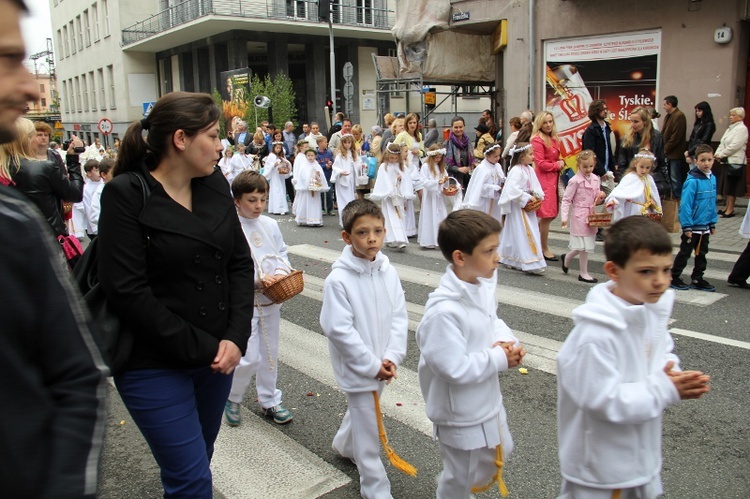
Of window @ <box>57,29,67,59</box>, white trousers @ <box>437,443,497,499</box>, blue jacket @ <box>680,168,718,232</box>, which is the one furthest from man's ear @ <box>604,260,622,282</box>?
window @ <box>57,29,67,59</box>

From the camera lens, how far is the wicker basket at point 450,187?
10.9m

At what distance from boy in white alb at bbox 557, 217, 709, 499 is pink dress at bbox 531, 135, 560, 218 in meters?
7.30

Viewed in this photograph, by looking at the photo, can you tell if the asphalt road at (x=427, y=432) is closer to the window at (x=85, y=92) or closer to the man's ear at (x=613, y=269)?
the man's ear at (x=613, y=269)

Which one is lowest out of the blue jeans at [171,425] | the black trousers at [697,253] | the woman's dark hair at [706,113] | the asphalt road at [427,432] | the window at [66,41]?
the asphalt road at [427,432]

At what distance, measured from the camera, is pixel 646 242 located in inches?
97.2

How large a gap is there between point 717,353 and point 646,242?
369cm

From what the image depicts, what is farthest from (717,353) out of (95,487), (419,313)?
(95,487)

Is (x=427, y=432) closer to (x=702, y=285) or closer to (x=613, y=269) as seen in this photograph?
(x=613, y=269)

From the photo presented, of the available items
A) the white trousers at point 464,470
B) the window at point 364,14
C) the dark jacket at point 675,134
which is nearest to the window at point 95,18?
the window at point 364,14

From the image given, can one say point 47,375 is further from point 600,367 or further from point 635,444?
point 635,444

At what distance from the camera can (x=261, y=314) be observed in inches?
173

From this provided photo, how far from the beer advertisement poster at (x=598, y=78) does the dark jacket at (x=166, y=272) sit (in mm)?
13794

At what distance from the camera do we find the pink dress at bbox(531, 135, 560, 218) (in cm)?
973

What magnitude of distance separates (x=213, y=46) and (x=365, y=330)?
36837 mm
